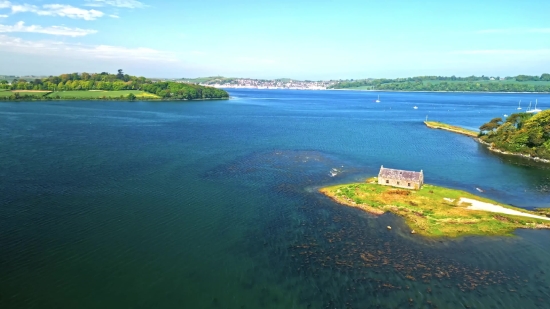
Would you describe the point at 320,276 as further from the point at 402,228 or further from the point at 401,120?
the point at 401,120

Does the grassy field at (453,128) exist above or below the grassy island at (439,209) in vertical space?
below

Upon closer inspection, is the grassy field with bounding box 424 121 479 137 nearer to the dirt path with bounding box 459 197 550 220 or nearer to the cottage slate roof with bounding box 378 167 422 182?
the cottage slate roof with bounding box 378 167 422 182

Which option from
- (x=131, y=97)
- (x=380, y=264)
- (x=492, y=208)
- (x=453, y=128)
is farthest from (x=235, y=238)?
(x=131, y=97)

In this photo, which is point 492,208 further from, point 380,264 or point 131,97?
point 131,97

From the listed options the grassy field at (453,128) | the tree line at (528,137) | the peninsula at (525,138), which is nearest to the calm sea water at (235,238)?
the peninsula at (525,138)

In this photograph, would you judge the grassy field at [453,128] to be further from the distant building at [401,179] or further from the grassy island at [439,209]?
the grassy island at [439,209]

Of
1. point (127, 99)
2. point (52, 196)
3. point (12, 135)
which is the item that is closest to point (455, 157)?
point (52, 196)
